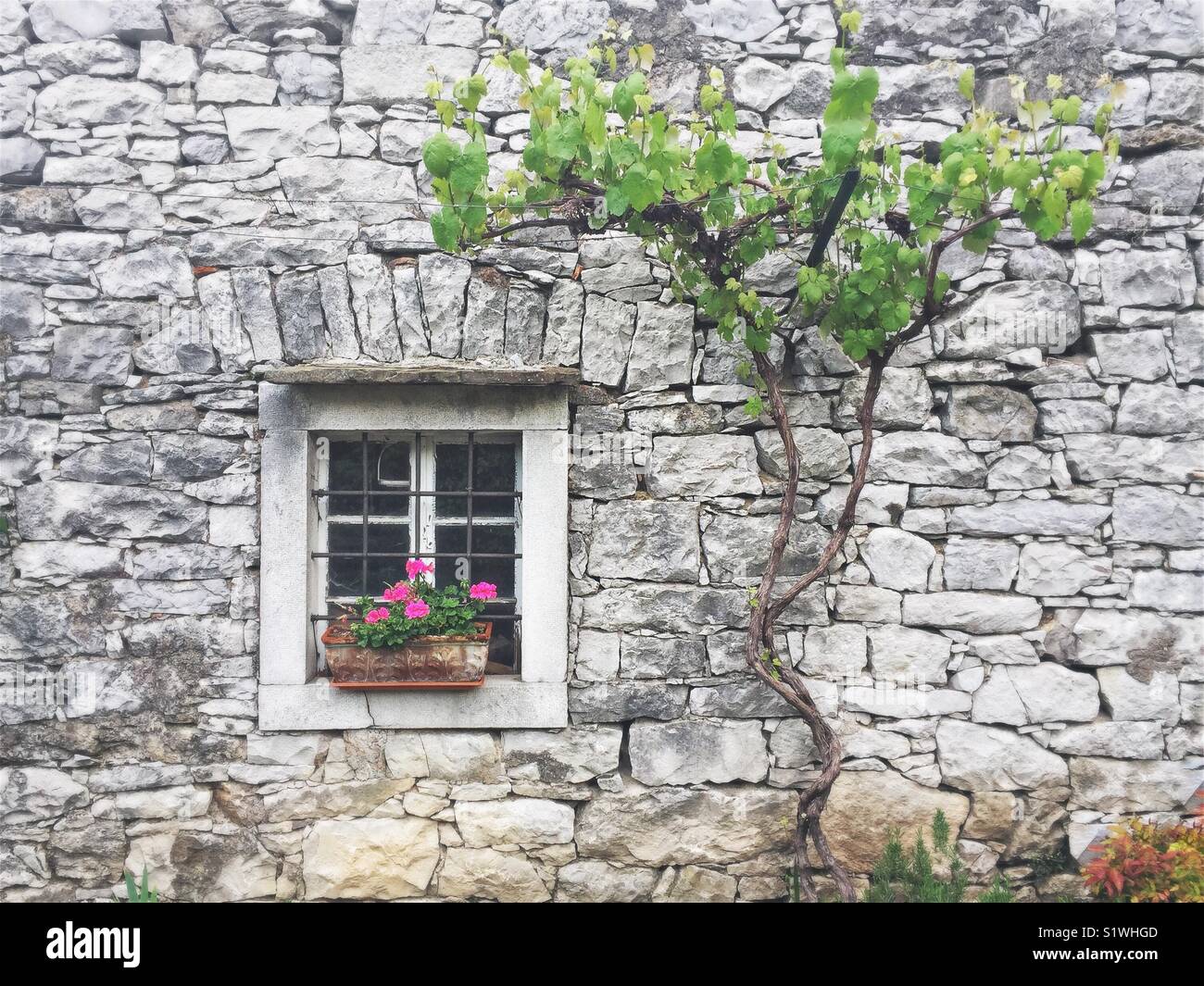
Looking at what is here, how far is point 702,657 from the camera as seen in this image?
127 inches

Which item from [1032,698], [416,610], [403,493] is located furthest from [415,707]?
[1032,698]

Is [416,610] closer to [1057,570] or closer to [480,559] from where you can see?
[480,559]

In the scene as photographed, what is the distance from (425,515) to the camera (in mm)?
3367

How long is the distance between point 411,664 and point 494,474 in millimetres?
831

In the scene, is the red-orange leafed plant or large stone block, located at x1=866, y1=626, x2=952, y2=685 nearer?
the red-orange leafed plant

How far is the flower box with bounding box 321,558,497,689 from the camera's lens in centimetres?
309

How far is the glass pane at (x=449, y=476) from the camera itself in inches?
133

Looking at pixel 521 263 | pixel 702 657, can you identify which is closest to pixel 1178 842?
pixel 702 657

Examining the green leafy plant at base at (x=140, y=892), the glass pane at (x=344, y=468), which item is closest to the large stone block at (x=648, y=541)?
the glass pane at (x=344, y=468)

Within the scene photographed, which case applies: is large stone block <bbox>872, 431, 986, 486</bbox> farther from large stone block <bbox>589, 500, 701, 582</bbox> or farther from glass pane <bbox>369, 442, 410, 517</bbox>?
glass pane <bbox>369, 442, 410, 517</bbox>

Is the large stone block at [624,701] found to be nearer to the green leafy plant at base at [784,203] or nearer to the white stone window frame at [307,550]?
the white stone window frame at [307,550]

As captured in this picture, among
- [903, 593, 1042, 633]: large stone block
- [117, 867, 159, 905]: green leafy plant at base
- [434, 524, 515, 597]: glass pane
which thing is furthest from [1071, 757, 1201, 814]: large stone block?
[117, 867, 159, 905]: green leafy plant at base

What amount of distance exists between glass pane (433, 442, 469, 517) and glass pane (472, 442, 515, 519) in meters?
0.05

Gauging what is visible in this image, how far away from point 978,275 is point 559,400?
1773 mm
